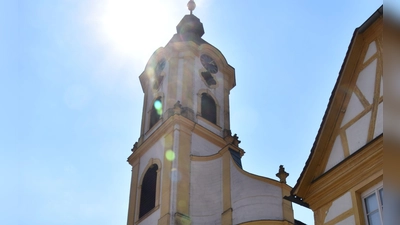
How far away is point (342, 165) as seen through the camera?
765cm

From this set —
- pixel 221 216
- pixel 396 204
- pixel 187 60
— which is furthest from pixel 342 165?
pixel 187 60

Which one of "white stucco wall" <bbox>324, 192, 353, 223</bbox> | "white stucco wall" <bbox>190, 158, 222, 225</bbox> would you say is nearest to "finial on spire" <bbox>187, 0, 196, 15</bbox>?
"white stucco wall" <bbox>190, 158, 222, 225</bbox>

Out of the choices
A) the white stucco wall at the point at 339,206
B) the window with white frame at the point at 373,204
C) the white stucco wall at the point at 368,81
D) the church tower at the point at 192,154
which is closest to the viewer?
the window with white frame at the point at 373,204

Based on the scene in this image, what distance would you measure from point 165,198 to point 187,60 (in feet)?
28.7

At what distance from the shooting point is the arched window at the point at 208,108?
24.6 metres

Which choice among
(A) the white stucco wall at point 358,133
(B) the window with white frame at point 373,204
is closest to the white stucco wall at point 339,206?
(B) the window with white frame at point 373,204

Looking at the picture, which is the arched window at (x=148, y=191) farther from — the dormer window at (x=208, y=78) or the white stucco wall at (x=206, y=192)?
the dormer window at (x=208, y=78)

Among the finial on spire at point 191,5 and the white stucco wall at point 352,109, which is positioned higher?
the finial on spire at point 191,5

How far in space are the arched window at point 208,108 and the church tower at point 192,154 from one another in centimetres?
6

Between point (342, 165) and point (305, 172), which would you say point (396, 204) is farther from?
point (305, 172)

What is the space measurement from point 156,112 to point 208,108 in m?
3.00

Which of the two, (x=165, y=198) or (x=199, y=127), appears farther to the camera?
(x=199, y=127)

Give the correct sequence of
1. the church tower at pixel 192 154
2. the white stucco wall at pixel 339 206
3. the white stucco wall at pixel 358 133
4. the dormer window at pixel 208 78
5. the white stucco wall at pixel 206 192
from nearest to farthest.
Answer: the white stucco wall at pixel 339 206, the white stucco wall at pixel 358 133, the church tower at pixel 192 154, the white stucco wall at pixel 206 192, the dormer window at pixel 208 78

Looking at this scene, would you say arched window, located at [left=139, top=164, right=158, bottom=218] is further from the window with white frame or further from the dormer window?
the window with white frame
